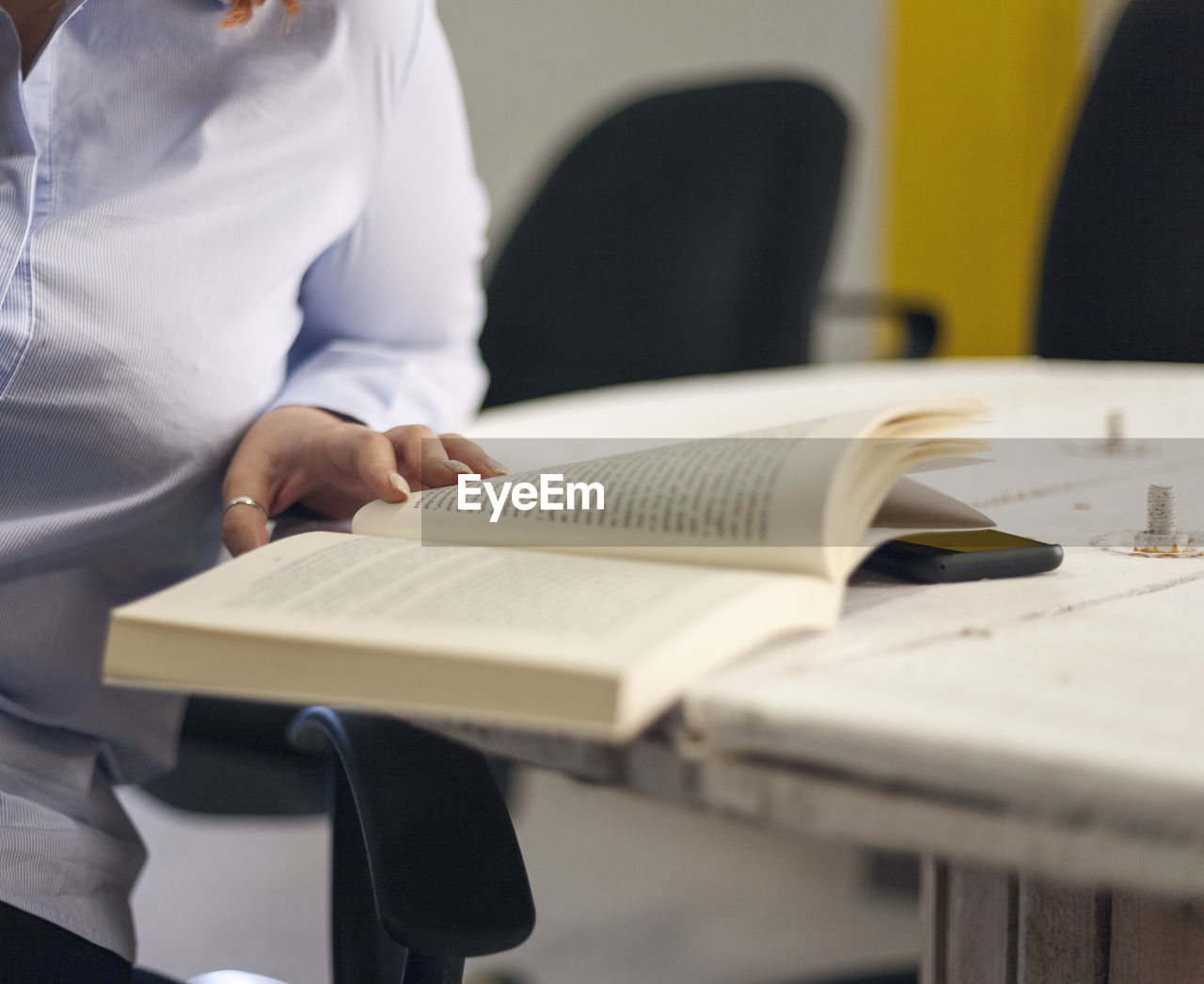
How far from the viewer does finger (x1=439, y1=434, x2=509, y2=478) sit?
1.43 feet

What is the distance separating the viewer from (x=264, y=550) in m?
0.38

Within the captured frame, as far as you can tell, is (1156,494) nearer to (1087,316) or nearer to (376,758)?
(376,758)

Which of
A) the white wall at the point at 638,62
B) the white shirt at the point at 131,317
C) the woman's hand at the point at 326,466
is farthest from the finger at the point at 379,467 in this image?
the white wall at the point at 638,62

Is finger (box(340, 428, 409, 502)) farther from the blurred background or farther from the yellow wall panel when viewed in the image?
the yellow wall panel

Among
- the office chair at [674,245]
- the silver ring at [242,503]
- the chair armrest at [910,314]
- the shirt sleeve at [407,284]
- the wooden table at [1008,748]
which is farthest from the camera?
the chair armrest at [910,314]

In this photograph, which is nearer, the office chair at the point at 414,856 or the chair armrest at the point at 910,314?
the office chair at the point at 414,856

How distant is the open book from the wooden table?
0.02 metres

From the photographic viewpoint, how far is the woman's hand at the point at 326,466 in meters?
0.44

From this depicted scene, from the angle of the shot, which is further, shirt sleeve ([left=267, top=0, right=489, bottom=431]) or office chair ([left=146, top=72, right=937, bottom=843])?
office chair ([left=146, top=72, right=937, bottom=843])

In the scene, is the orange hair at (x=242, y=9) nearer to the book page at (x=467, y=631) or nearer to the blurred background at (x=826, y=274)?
the book page at (x=467, y=631)

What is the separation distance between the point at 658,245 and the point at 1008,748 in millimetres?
1166

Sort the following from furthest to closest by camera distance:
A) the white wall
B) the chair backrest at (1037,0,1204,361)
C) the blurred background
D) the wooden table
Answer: the white wall, the blurred background, the chair backrest at (1037,0,1204,361), the wooden table

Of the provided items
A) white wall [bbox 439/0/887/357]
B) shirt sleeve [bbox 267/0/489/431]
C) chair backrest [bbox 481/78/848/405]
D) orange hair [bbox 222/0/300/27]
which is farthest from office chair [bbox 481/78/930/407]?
white wall [bbox 439/0/887/357]

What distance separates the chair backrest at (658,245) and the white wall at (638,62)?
1035 millimetres
